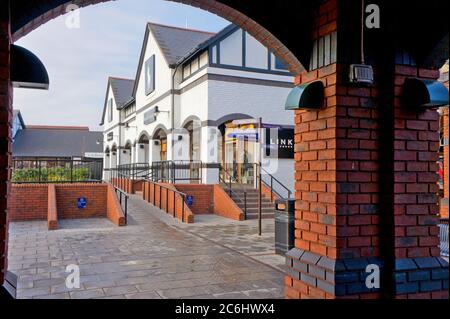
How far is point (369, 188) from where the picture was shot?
326cm

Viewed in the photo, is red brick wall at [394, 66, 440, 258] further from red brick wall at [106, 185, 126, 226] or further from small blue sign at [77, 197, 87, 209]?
small blue sign at [77, 197, 87, 209]

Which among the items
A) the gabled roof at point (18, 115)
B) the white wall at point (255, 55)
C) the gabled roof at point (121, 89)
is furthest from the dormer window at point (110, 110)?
the white wall at point (255, 55)

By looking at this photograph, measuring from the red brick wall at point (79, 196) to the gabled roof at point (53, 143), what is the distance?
31696mm

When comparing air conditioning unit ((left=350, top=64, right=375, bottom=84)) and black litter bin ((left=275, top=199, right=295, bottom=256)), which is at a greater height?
air conditioning unit ((left=350, top=64, right=375, bottom=84))

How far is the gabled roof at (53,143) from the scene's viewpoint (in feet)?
140

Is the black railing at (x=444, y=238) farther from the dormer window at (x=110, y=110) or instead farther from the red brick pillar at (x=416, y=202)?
the dormer window at (x=110, y=110)

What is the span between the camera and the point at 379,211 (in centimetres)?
328

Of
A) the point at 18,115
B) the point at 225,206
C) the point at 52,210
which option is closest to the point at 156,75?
the point at 225,206

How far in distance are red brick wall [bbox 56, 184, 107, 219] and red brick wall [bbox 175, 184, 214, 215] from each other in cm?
266

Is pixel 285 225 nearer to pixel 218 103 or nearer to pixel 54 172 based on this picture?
pixel 218 103

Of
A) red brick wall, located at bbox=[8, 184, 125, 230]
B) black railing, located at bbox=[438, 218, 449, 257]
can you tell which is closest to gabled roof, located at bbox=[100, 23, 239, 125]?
red brick wall, located at bbox=[8, 184, 125, 230]

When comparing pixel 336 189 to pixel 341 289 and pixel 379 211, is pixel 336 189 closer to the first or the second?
pixel 379 211

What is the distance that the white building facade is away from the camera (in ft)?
50.7
